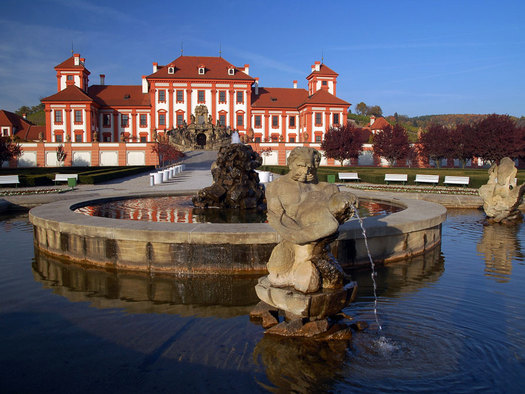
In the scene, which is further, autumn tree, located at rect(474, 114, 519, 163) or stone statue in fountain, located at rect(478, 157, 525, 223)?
autumn tree, located at rect(474, 114, 519, 163)

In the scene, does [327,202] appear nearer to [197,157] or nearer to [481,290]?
[481,290]

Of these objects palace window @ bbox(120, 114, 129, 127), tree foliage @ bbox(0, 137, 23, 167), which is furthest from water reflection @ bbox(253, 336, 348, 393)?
palace window @ bbox(120, 114, 129, 127)

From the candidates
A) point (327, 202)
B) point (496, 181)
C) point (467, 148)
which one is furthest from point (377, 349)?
point (467, 148)

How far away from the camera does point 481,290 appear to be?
615 centimetres

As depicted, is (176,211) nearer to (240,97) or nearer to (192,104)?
(192,104)

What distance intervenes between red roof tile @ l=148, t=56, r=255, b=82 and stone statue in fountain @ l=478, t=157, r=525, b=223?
170 feet

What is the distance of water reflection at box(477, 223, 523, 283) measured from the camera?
717cm

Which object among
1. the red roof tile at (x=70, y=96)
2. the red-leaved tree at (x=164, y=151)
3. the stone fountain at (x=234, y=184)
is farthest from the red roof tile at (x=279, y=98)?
the stone fountain at (x=234, y=184)

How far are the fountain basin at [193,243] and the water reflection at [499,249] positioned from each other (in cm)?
143

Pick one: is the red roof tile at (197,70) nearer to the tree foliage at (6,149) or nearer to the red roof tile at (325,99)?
the red roof tile at (325,99)

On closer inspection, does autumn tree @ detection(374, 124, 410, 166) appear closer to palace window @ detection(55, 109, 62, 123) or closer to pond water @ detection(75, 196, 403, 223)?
pond water @ detection(75, 196, 403, 223)

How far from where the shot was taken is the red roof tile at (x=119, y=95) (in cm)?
6034

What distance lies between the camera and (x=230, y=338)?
178 inches

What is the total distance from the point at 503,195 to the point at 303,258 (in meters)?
9.57
